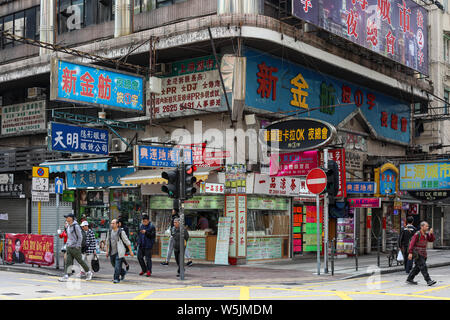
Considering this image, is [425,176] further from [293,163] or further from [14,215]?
[14,215]

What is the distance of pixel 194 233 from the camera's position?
22.2 m

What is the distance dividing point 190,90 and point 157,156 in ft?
10.4

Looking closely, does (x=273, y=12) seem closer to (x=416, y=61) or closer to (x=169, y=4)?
(x=169, y=4)

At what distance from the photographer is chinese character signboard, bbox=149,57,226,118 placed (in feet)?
71.9

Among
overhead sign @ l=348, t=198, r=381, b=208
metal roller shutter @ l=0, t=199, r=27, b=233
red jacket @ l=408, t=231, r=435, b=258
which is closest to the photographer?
red jacket @ l=408, t=231, r=435, b=258

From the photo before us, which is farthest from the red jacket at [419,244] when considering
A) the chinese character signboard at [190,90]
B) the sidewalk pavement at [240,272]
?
the chinese character signboard at [190,90]

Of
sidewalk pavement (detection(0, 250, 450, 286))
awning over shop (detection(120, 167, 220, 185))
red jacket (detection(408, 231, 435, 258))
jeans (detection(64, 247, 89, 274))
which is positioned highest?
awning over shop (detection(120, 167, 220, 185))

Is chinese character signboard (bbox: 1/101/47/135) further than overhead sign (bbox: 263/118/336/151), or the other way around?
chinese character signboard (bbox: 1/101/47/135)

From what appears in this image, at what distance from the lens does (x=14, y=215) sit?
100 feet

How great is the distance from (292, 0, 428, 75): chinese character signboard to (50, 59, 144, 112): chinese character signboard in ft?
21.2

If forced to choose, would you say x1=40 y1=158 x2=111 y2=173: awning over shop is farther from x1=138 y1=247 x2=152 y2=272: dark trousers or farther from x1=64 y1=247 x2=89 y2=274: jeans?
x1=64 y1=247 x2=89 y2=274: jeans

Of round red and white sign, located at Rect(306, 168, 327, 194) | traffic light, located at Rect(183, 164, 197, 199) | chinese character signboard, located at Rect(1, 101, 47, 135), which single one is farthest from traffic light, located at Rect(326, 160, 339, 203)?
chinese character signboard, located at Rect(1, 101, 47, 135)
